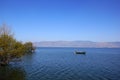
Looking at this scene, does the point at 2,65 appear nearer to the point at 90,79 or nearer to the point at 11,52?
the point at 11,52

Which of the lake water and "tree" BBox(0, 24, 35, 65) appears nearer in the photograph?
the lake water

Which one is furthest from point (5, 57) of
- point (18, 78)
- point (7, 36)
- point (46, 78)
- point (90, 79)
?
point (90, 79)

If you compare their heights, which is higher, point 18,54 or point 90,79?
point 18,54

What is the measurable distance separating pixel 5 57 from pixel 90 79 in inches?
1119

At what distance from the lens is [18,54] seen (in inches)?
2131

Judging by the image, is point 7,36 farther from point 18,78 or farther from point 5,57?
point 18,78

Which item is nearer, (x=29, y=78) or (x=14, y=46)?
(x=29, y=78)

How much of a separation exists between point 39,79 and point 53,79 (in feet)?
9.42

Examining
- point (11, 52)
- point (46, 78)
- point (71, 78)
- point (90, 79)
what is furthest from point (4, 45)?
point (90, 79)

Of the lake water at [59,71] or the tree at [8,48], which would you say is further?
the tree at [8,48]

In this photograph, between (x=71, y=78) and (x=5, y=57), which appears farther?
(x=5, y=57)

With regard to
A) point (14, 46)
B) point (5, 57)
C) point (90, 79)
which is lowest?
point (90, 79)

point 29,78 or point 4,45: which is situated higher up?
point 4,45

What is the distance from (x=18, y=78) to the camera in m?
36.1
